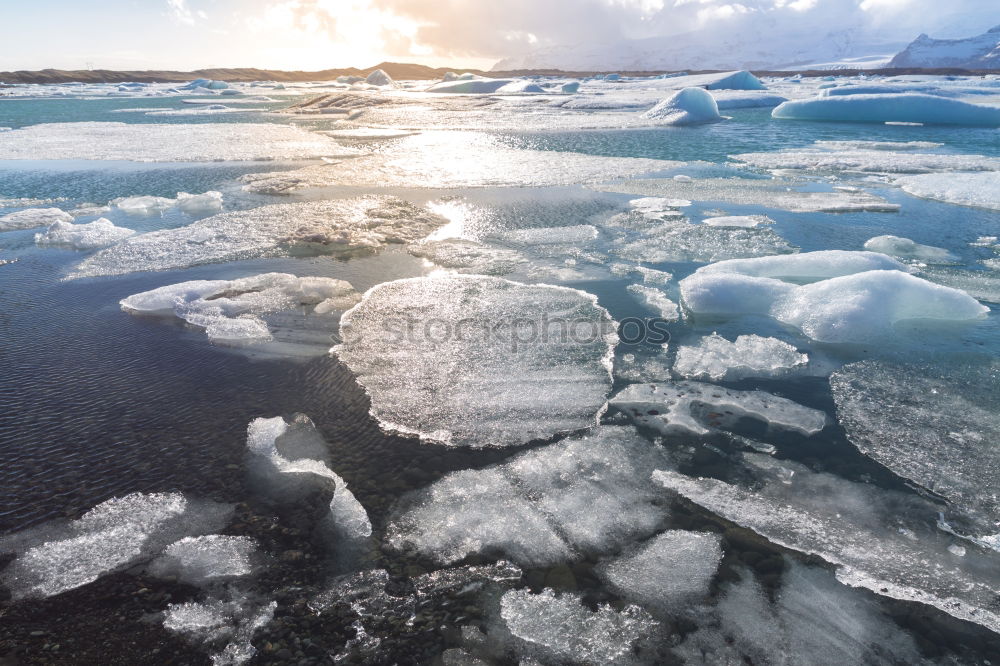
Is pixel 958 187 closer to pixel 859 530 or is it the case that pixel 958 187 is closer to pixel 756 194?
pixel 756 194

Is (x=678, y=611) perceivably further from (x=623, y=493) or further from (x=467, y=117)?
(x=467, y=117)

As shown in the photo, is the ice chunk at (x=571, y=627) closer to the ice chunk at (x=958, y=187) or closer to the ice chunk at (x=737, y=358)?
the ice chunk at (x=737, y=358)

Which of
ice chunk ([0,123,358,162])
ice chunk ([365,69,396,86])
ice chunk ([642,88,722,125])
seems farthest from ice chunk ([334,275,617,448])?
ice chunk ([365,69,396,86])

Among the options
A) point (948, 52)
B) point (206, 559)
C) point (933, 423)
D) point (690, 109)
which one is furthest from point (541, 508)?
point (948, 52)

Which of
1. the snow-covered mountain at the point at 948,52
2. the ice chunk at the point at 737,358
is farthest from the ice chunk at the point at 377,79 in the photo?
the snow-covered mountain at the point at 948,52

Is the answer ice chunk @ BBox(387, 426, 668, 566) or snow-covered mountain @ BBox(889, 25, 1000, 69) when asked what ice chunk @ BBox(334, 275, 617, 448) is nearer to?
ice chunk @ BBox(387, 426, 668, 566)
